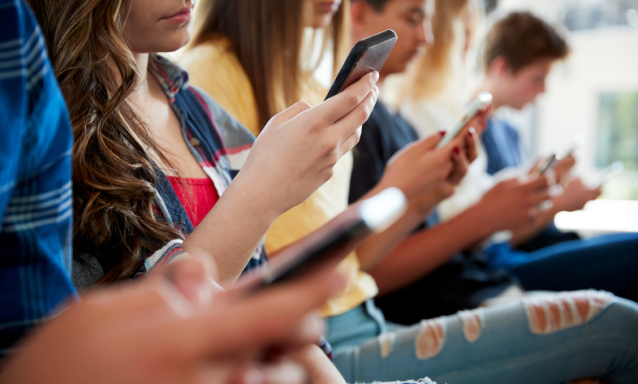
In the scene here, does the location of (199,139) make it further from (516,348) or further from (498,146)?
(498,146)

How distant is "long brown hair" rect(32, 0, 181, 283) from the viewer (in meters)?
0.52

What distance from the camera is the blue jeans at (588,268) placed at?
55.0 inches

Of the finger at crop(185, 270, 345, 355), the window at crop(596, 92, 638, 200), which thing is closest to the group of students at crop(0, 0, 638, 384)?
the finger at crop(185, 270, 345, 355)

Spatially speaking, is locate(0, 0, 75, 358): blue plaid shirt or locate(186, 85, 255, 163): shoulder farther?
locate(186, 85, 255, 163): shoulder

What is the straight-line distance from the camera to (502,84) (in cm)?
184

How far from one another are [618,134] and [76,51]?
12.0 feet

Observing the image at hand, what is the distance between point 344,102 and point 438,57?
1269 millimetres

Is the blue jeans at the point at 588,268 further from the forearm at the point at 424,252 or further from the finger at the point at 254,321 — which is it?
the finger at the point at 254,321

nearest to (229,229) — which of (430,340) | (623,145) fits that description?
(430,340)

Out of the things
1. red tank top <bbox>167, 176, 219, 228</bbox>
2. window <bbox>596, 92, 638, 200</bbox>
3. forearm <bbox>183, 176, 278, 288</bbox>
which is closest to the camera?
forearm <bbox>183, 176, 278, 288</bbox>

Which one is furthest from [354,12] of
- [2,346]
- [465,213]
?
[2,346]

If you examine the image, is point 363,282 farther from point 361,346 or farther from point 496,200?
point 496,200

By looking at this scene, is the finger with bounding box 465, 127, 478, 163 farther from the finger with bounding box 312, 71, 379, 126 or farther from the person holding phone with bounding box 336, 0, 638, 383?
the finger with bounding box 312, 71, 379, 126

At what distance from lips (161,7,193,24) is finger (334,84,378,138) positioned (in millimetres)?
223
